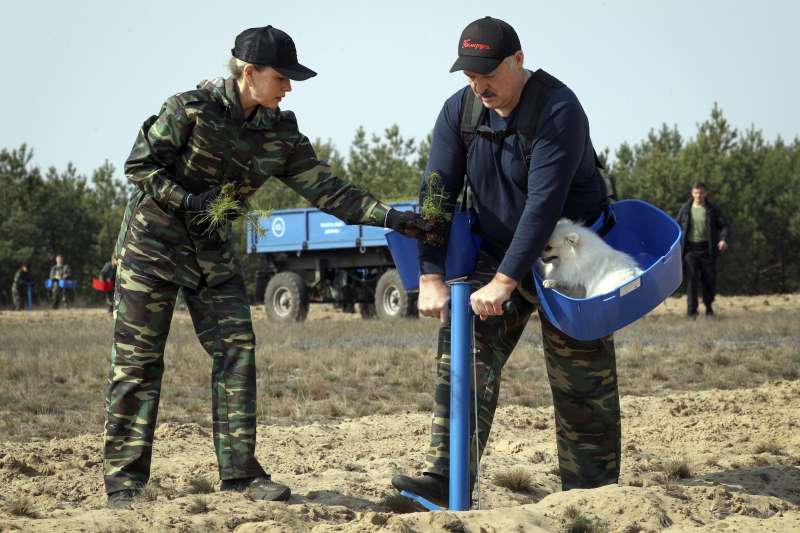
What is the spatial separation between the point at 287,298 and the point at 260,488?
16.2 m

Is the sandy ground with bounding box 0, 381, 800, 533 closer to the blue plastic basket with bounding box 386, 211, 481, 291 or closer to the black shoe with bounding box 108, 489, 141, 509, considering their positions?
the black shoe with bounding box 108, 489, 141, 509

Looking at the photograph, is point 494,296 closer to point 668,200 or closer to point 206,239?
point 206,239

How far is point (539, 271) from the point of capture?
4.59 metres

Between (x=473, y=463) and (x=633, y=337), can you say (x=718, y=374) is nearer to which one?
(x=633, y=337)

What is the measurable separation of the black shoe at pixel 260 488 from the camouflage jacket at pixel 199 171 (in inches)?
→ 36.7

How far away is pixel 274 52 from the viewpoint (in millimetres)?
4711

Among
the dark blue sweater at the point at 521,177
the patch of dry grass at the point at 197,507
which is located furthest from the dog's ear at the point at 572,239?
the patch of dry grass at the point at 197,507

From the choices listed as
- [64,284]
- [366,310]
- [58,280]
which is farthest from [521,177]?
[64,284]

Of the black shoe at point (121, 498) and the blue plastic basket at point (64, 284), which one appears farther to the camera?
the blue plastic basket at point (64, 284)

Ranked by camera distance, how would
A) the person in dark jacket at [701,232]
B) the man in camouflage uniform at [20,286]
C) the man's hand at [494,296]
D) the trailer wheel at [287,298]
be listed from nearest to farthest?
1. the man's hand at [494,296]
2. the person in dark jacket at [701,232]
3. the trailer wheel at [287,298]
4. the man in camouflage uniform at [20,286]

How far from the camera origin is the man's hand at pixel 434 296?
4.60m

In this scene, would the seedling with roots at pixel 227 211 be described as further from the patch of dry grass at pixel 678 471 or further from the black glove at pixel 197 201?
the patch of dry grass at pixel 678 471

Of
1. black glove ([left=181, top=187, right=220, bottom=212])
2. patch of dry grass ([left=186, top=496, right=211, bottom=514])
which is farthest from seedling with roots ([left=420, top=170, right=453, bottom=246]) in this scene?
patch of dry grass ([left=186, top=496, right=211, bottom=514])

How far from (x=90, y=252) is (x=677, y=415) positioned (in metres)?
38.0
